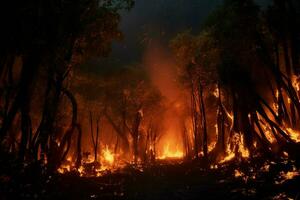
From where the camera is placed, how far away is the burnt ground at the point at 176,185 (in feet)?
52.1

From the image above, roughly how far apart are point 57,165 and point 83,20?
1043cm

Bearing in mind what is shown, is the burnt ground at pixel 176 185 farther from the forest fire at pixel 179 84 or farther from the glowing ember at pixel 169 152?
the glowing ember at pixel 169 152

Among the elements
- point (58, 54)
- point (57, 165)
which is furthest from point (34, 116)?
point (58, 54)

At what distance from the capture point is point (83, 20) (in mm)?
22938

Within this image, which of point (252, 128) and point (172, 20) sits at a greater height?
point (172, 20)

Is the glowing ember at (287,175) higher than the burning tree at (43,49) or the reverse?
the reverse

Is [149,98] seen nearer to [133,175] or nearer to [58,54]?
[133,175]

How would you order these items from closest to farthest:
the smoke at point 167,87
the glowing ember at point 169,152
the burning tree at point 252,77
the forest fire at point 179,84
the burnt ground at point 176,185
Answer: the burnt ground at point 176,185, the forest fire at point 179,84, the burning tree at point 252,77, the smoke at point 167,87, the glowing ember at point 169,152

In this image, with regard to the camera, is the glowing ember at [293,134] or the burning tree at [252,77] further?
the burning tree at [252,77]

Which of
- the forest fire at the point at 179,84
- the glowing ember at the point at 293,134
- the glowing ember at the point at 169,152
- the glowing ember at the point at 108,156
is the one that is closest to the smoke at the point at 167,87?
the glowing ember at the point at 169,152

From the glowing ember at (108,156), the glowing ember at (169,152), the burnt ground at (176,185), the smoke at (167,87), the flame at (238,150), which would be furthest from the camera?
the glowing ember at (169,152)

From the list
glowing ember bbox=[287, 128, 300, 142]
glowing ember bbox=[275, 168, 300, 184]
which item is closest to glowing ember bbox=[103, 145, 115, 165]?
glowing ember bbox=[287, 128, 300, 142]

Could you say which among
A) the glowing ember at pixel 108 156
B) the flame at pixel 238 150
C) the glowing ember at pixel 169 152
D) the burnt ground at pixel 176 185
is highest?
the glowing ember at pixel 169 152

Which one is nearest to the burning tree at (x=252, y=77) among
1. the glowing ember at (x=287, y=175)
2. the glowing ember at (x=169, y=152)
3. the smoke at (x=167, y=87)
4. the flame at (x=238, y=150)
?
the flame at (x=238, y=150)
